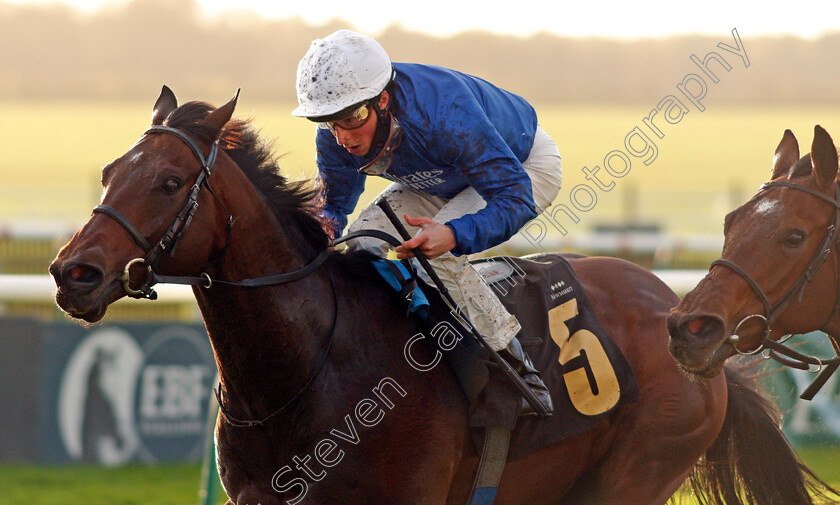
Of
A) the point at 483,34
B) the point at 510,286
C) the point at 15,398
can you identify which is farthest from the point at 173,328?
the point at 483,34

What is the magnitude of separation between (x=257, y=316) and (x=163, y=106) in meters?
0.68

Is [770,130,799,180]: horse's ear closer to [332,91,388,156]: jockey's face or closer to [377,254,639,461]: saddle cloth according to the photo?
[377,254,639,461]: saddle cloth

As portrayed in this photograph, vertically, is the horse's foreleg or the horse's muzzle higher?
the horse's muzzle

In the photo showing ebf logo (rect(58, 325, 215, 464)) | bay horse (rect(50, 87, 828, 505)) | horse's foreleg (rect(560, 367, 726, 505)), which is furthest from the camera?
ebf logo (rect(58, 325, 215, 464))

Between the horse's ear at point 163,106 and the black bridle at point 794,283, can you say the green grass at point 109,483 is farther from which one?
the black bridle at point 794,283

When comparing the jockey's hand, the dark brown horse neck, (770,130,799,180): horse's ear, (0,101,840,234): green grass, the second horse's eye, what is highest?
(770,130,799,180): horse's ear

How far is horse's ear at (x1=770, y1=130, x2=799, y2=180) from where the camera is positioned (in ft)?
9.53

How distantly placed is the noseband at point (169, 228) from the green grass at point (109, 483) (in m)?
3.50

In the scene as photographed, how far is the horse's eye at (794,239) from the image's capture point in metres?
2.64

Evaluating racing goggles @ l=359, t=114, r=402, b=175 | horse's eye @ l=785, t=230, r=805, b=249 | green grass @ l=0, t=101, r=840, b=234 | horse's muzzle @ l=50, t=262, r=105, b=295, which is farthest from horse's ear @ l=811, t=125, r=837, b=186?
green grass @ l=0, t=101, r=840, b=234

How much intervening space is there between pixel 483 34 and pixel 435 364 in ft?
112

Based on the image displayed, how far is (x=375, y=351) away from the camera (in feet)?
9.58

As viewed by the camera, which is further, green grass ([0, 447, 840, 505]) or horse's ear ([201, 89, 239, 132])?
green grass ([0, 447, 840, 505])

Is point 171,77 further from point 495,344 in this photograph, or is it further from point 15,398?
point 495,344
